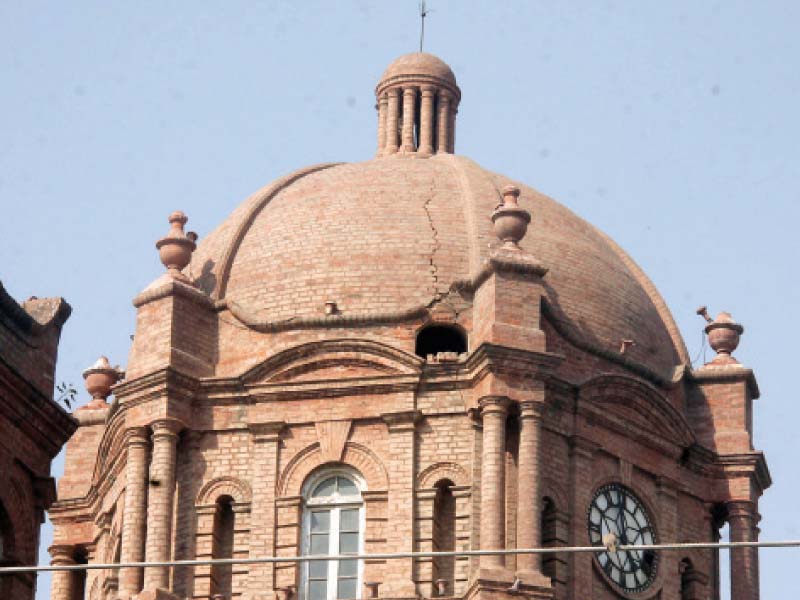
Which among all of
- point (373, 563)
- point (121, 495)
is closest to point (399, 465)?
point (373, 563)

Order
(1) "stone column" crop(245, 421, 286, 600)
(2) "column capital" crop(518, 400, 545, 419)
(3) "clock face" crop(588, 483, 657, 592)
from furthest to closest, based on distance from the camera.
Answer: (3) "clock face" crop(588, 483, 657, 592) < (1) "stone column" crop(245, 421, 286, 600) < (2) "column capital" crop(518, 400, 545, 419)

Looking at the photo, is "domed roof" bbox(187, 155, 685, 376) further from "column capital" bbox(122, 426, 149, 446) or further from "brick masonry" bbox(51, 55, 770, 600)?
"column capital" bbox(122, 426, 149, 446)

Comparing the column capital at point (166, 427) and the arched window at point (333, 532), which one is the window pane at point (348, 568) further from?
the column capital at point (166, 427)

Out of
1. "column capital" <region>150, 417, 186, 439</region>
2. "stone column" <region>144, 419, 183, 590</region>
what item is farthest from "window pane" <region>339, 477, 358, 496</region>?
"column capital" <region>150, 417, 186, 439</region>

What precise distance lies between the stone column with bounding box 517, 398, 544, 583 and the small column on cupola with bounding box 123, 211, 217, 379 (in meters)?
6.49

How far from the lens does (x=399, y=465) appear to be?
59219 millimetres

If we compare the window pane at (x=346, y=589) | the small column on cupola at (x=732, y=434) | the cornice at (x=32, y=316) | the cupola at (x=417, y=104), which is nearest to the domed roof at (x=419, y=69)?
the cupola at (x=417, y=104)

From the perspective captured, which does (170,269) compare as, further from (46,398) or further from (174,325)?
(46,398)

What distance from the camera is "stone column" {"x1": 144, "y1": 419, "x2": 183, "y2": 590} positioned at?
192 ft

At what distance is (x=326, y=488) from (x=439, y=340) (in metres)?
3.78

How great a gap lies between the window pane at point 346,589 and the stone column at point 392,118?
1202 cm

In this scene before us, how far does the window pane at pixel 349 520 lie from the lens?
194ft

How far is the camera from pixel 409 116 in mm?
68188

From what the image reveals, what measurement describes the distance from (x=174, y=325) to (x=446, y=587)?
7.53 m
